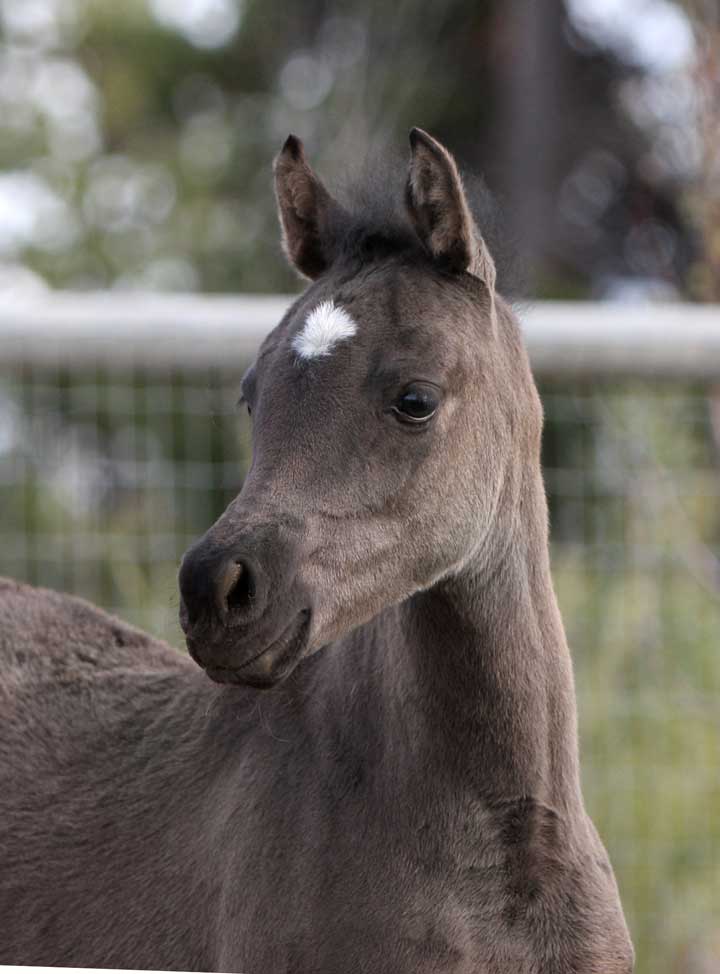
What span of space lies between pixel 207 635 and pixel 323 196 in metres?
0.97

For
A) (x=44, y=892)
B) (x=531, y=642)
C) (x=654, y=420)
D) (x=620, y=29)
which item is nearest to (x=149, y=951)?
(x=44, y=892)

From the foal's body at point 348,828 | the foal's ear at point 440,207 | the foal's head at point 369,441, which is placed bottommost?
the foal's body at point 348,828

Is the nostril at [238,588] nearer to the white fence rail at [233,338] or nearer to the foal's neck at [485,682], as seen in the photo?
the foal's neck at [485,682]

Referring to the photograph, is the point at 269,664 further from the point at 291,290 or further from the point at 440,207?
the point at 291,290

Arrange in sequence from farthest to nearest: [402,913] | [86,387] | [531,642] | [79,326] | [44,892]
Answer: [86,387] < [79,326] < [44,892] < [531,642] < [402,913]

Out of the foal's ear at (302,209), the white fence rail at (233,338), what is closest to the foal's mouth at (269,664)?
the foal's ear at (302,209)

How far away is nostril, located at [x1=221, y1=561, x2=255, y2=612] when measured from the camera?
218 centimetres

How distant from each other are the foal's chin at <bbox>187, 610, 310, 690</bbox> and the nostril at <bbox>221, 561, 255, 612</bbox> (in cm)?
4

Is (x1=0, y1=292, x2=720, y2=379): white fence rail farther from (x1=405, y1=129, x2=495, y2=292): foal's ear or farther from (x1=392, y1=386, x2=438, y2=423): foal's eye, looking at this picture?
(x1=392, y1=386, x2=438, y2=423): foal's eye

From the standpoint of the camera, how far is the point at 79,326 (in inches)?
182

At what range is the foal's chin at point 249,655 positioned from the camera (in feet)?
7.29

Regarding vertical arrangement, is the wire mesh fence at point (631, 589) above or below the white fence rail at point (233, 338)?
below

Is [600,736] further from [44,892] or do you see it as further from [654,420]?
[44,892]

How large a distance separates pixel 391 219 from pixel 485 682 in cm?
80
